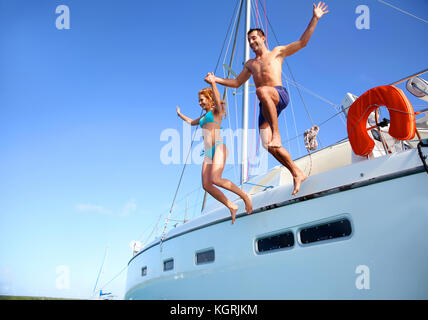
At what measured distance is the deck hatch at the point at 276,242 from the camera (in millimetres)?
2643

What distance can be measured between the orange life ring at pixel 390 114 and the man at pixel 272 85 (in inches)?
23.1

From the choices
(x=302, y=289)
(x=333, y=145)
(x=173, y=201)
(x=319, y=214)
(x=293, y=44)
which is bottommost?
(x=302, y=289)

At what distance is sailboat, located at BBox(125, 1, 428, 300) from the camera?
204cm

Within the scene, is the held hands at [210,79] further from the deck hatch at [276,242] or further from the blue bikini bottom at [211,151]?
the deck hatch at [276,242]

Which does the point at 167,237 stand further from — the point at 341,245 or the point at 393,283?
the point at 393,283

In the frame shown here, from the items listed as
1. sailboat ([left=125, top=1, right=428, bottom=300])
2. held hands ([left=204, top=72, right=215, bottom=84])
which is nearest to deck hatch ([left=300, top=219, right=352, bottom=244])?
sailboat ([left=125, top=1, right=428, bottom=300])

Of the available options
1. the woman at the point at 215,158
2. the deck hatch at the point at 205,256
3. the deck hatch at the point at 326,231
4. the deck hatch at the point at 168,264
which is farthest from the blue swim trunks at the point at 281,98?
the deck hatch at the point at 168,264

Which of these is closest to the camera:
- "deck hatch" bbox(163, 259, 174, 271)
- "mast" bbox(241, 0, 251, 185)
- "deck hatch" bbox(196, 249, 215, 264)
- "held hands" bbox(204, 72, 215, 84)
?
"held hands" bbox(204, 72, 215, 84)

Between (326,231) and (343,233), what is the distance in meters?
0.14

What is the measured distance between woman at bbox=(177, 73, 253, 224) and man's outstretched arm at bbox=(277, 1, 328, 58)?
0.70 meters

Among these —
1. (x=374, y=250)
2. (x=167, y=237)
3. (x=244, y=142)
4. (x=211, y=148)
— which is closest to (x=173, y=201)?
(x=167, y=237)

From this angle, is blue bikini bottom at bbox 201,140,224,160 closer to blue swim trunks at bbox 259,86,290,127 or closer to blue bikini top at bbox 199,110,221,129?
blue bikini top at bbox 199,110,221,129

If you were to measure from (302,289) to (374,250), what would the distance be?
2.18 ft

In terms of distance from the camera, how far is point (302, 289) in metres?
2.44
